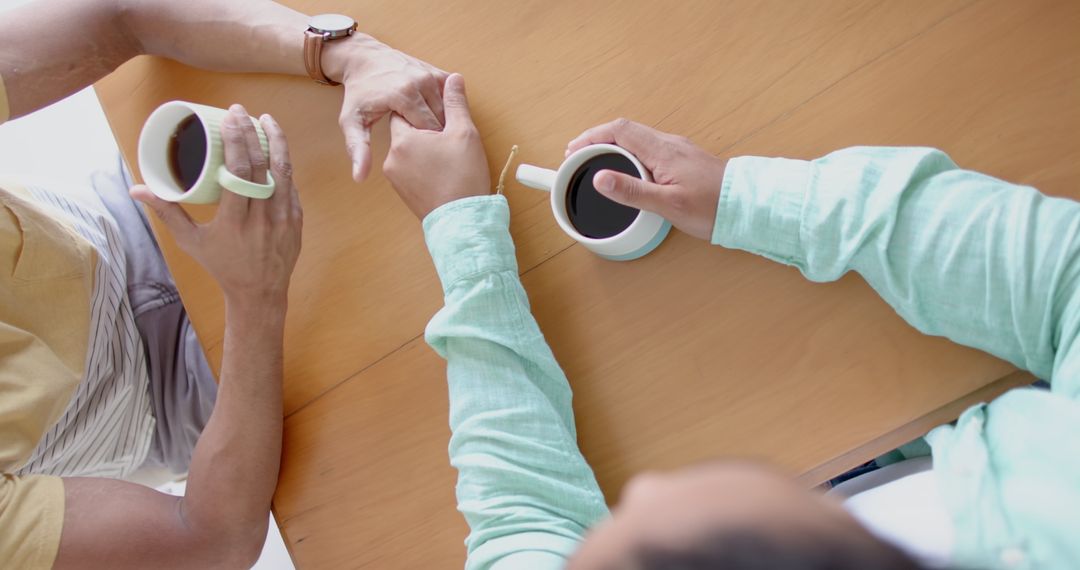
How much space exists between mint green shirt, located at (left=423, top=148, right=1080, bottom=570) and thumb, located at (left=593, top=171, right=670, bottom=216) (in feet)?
0.19

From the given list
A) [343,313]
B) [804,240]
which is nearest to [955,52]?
[804,240]

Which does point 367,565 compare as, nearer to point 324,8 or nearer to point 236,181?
point 236,181

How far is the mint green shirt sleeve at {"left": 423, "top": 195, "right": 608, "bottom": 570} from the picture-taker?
67 cm

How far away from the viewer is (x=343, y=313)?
0.83 meters

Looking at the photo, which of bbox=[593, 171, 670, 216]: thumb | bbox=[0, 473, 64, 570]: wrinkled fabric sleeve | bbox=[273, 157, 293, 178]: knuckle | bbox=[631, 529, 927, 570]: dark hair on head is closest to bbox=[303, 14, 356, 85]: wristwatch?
bbox=[273, 157, 293, 178]: knuckle

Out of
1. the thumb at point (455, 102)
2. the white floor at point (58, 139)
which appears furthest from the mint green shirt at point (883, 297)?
the white floor at point (58, 139)

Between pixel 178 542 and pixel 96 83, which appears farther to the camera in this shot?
pixel 96 83

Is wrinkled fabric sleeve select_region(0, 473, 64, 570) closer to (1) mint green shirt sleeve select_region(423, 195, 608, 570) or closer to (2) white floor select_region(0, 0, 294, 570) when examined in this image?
(1) mint green shirt sleeve select_region(423, 195, 608, 570)

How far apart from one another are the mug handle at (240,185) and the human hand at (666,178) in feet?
1.03

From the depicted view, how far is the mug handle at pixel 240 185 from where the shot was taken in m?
0.73

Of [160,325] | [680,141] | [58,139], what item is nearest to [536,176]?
[680,141]

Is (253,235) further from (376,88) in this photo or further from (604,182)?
(604,182)

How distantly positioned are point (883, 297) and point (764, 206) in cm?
13

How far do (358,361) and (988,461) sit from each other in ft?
1.94
